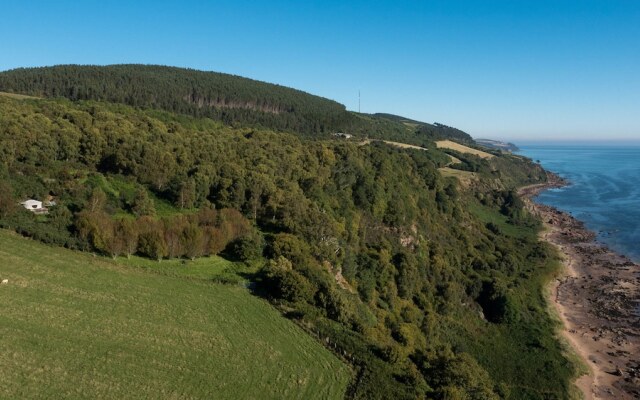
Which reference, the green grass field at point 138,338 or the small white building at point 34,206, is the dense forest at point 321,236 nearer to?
the small white building at point 34,206

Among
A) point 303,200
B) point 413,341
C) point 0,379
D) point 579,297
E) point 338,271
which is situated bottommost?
point 579,297

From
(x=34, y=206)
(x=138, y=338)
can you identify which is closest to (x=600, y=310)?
(x=138, y=338)

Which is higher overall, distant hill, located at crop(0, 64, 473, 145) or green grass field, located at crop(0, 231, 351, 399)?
distant hill, located at crop(0, 64, 473, 145)

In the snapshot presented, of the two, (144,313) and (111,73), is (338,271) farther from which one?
(111,73)

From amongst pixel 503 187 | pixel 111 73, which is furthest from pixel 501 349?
pixel 111 73

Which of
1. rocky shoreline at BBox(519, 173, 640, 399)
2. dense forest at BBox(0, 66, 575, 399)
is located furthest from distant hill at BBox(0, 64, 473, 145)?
rocky shoreline at BBox(519, 173, 640, 399)

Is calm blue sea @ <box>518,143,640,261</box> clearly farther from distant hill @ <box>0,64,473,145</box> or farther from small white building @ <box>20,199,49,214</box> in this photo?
small white building @ <box>20,199,49,214</box>
